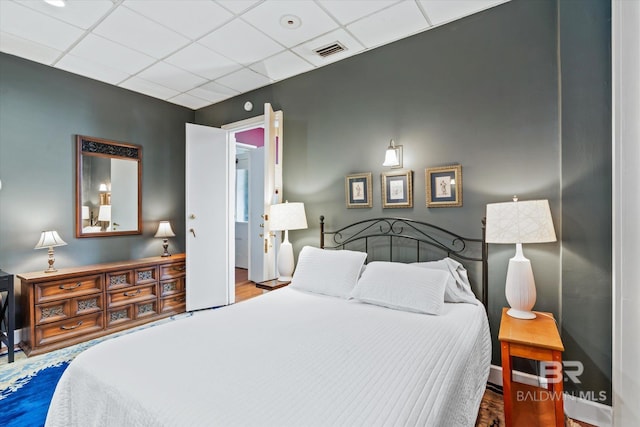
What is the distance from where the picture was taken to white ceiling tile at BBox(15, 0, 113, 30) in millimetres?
2264

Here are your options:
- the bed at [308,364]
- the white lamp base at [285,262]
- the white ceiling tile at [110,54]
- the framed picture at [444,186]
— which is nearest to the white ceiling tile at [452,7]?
the framed picture at [444,186]

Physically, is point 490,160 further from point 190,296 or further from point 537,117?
point 190,296

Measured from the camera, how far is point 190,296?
12.6 ft

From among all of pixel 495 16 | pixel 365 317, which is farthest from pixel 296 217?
pixel 495 16

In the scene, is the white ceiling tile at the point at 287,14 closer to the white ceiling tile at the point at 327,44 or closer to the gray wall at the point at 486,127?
the white ceiling tile at the point at 327,44

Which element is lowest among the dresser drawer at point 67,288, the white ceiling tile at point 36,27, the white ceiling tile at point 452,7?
the dresser drawer at point 67,288

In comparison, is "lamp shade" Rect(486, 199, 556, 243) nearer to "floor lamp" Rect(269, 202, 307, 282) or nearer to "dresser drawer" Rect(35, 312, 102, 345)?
"floor lamp" Rect(269, 202, 307, 282)

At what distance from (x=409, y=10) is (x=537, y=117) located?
1.23m

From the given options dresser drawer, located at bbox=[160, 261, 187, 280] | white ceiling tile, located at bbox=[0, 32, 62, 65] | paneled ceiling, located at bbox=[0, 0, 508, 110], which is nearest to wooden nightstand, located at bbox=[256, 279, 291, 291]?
dresser drawer, located at bbox=[160, 261, 187, 280]

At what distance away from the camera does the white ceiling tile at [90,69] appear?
3135mm

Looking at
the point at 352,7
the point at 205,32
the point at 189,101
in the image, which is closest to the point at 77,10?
the point at 205,32

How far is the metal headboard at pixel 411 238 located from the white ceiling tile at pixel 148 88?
8.52 ft

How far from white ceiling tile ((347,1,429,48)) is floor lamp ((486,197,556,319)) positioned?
1609 millimetres

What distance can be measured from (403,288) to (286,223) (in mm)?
1364
